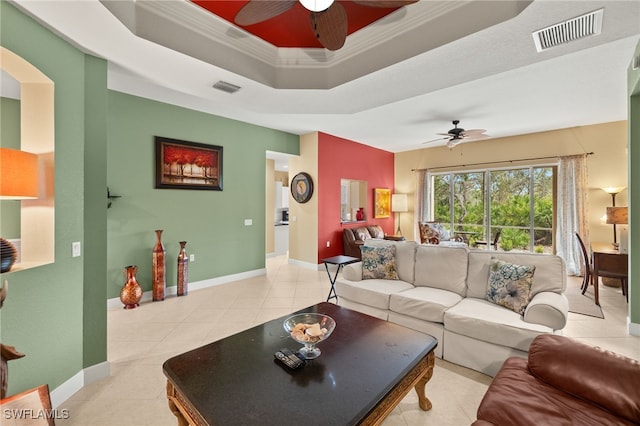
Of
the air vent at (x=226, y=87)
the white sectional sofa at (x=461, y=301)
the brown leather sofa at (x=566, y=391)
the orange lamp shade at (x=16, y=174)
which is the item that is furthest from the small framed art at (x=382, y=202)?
the orange lamp shade at (x=16, y=174)

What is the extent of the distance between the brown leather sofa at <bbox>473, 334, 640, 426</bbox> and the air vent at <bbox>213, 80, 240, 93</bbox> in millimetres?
3395

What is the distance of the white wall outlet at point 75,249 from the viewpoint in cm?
207

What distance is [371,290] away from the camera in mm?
3002

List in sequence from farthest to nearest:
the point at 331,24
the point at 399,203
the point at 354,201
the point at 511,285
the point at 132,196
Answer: the point at 399,203 → the point at 354,201 → the point at 132,196 → the point at 511,285 → the point at 331,24

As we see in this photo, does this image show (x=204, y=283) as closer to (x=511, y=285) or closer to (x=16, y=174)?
(x=16, y=174)

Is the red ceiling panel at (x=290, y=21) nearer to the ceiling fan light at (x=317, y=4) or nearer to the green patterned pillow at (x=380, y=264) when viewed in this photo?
the ceiling fan light at (x=317, y=4)

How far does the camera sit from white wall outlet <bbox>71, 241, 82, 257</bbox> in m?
2.07

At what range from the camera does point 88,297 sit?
7.27ft

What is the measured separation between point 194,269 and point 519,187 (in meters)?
7.09

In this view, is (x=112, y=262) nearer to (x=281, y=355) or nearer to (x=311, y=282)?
(x=311, y=282)

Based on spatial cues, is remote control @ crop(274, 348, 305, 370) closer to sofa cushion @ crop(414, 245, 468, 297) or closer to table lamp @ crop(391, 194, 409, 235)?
sofa cushion @ crop(414, 245, 468, 297)

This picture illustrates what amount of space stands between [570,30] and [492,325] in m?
2.32

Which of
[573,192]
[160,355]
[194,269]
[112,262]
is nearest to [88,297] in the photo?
[160,355]

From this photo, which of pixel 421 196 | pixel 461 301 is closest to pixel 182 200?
pixel 461 301
